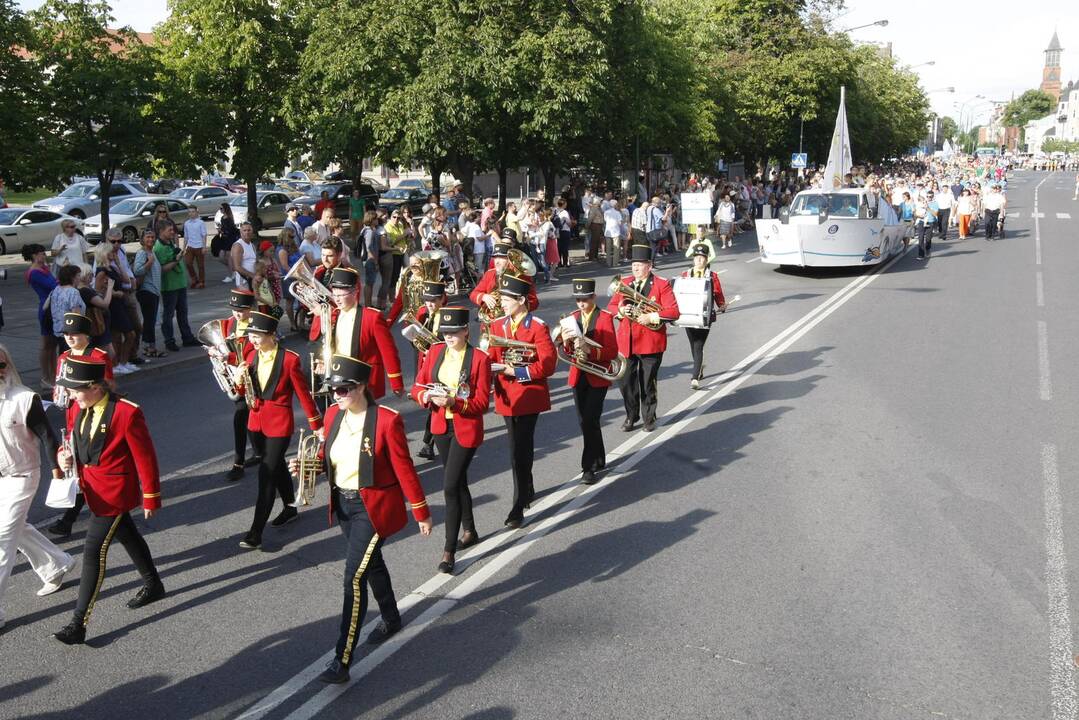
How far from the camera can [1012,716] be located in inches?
184

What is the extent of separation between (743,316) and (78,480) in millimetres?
12620

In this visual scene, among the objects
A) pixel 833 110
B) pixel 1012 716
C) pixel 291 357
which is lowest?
pixel 1012 716

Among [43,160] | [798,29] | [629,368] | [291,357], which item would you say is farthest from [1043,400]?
[798,29]

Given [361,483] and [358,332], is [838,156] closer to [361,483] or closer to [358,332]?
[358,332]

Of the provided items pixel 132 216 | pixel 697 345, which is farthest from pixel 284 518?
pixel 132 216

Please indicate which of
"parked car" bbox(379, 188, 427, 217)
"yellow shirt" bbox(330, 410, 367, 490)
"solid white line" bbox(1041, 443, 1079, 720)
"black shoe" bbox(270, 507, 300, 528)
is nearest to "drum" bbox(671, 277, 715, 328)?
"solid white line" bbox(1041, 443, 1079, 720)

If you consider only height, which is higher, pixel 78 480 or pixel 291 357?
pixel 291 357

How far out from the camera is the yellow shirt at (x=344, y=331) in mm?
7820

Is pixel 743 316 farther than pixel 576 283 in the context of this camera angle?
Yes

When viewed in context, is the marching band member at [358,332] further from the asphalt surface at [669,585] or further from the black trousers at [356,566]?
the black trousers at [356,566]

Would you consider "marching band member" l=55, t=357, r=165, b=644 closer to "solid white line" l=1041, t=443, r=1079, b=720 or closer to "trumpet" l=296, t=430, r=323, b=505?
"trumpet" l=296, t=430, r=323, b=505

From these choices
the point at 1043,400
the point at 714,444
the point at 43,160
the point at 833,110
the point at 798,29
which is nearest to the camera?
the point at 714,444

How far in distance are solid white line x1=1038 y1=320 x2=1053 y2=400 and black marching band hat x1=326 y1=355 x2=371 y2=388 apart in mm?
8730

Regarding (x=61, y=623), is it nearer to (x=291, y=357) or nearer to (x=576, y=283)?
(x=291, y=357)
